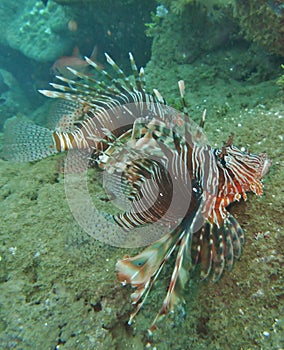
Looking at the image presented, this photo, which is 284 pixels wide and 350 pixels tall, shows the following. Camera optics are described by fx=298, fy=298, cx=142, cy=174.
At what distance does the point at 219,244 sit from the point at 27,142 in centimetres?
281

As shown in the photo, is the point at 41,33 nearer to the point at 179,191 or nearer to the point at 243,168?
the point at 179,191

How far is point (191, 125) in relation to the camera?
2287 mm

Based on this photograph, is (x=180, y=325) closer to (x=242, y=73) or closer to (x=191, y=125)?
(x=191, y=125)

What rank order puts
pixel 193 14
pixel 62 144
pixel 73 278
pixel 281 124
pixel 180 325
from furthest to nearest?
1. pixel 193 14
2. pixel 62 144
3. pixel 281 124
4. pixel 73 278
5. pixel 180 325

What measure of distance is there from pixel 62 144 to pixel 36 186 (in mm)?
653

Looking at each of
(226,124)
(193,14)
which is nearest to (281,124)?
(226,124)

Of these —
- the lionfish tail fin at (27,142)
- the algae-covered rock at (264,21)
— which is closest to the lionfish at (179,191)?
the lionfish tail fin at (27,142)

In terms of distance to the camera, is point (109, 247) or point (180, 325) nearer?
point (180, 325)

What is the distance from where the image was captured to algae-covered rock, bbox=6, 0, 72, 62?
987 centimetres

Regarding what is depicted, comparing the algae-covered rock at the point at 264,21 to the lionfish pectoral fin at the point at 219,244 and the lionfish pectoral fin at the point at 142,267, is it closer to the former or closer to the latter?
the lionfish pectoral fin at the point at 219,244

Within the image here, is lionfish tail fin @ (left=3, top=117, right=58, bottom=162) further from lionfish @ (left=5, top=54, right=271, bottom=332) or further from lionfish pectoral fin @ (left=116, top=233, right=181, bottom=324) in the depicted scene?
lionfish pectoral fin @ (left=116, top=233, right=181, bottom=324)

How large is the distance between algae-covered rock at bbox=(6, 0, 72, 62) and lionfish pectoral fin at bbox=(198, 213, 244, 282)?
952 cm

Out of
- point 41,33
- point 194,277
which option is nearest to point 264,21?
point 194,277

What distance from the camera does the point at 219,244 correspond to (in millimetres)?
2160
